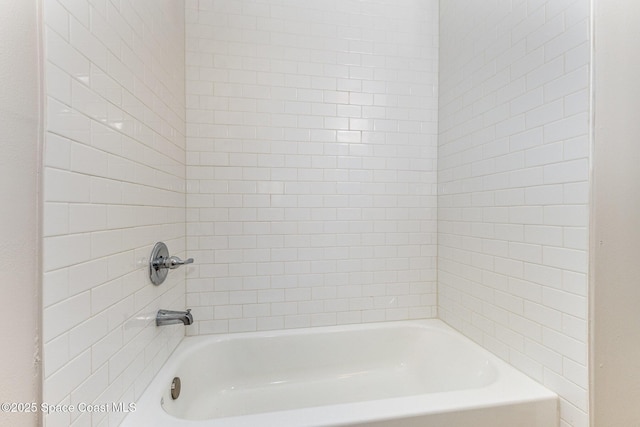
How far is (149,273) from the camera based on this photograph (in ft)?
3.75

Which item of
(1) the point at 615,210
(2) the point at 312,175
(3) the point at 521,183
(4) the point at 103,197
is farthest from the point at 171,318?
(1) the point at 615,210

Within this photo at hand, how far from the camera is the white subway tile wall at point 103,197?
25.7 inches

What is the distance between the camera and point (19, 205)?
560 mm

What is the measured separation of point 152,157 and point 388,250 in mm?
1387

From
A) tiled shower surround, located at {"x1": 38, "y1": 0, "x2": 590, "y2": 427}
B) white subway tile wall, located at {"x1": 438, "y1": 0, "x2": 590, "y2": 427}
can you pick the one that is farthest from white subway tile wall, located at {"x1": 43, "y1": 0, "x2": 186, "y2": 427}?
white subway tile wall, located at {"x1": 438, "y1": 0, "x2": 590, "y2": 427}

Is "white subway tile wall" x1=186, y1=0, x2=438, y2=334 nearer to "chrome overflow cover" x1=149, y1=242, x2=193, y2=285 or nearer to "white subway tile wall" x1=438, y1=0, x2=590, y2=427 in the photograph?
"white subway tile wall" x1=438, y1=0, x2=590, y2=427

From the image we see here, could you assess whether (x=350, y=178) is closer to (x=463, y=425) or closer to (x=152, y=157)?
(x=152, y=157)

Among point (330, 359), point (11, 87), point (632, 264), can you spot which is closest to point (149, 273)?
point (11, 87)

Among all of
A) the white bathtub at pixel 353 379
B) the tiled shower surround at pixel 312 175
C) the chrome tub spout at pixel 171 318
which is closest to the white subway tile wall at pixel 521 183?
the tiled shower surround at pixel 312 175

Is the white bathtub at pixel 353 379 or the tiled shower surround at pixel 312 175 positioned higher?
the tiled shower surround at pixel 312 175

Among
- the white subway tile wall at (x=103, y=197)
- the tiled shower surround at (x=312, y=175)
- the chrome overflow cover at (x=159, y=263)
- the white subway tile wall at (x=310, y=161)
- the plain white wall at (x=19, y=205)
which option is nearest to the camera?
the plain white wall at (x=19, y=205)

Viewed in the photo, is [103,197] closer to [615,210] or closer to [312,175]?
[312,175]

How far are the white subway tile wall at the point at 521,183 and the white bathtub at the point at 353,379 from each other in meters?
0.15

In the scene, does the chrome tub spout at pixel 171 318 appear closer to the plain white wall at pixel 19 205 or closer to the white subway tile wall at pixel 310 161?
the white subway tile wall at pixel 310 161
